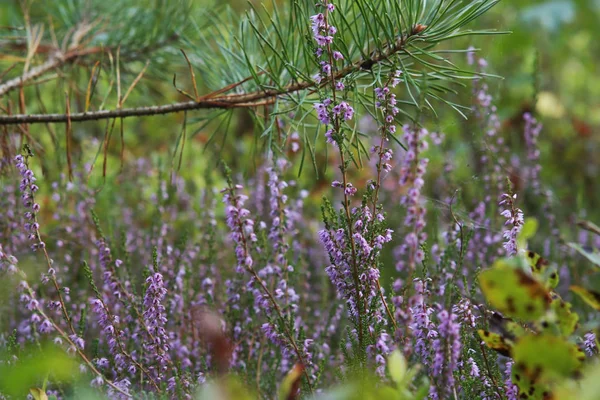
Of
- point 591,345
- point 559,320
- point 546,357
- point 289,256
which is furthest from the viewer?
point 289,256

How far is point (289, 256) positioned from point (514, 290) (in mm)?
1235

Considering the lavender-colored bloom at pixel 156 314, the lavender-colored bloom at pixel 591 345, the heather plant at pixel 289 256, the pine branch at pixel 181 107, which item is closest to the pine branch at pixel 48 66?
the heather plant at pixel 289 256

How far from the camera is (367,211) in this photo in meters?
1.31

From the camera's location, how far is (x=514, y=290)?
0.82 meters

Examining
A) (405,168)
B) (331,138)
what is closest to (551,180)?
(405,168)

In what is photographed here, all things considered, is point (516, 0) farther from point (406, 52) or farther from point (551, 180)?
point (406, 52)

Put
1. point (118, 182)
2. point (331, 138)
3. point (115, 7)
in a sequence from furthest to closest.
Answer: point (118, 182)
point (115, 7)
point (331, 138)

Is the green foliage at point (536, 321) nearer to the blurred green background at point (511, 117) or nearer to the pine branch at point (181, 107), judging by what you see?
the pine branch at point (181, 107)

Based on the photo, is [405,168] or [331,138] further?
[405,168]

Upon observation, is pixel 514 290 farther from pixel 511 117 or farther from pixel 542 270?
pixel 511 117

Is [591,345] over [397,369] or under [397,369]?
over

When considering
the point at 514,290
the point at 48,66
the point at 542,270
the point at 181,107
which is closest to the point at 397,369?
the point at 514,290

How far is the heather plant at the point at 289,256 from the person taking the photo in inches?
38.8

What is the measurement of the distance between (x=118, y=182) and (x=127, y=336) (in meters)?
1.73
